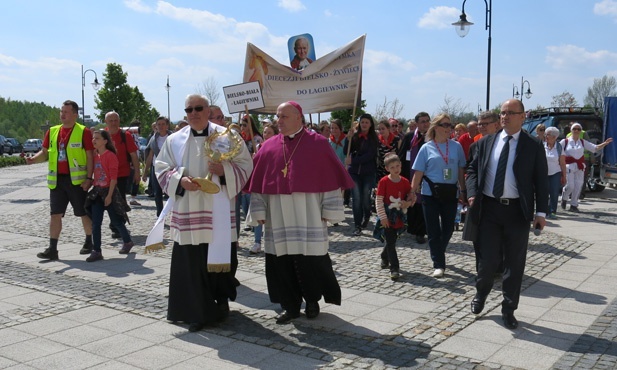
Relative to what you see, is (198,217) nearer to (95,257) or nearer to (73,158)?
(95,257)

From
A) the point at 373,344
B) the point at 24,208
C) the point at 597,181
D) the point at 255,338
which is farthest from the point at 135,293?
the point at 597,181

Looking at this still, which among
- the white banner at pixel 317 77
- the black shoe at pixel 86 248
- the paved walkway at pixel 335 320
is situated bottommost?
the paved walkway at pixel 335 320

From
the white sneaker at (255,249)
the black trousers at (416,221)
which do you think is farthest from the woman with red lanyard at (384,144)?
the white sneaker at (255,249)

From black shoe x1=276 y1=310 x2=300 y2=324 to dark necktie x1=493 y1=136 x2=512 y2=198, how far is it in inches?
79.7

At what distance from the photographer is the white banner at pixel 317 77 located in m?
10.4

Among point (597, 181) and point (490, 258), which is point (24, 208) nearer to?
point (490, 258)

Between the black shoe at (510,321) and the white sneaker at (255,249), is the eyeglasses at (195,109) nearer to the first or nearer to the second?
the black shoe at (510,321)

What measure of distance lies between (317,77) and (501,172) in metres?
5.29

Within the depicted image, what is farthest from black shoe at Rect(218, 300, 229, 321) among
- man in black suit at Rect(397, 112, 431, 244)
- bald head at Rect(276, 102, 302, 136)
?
man in black suit at Rect(397, 112, 431, 244)

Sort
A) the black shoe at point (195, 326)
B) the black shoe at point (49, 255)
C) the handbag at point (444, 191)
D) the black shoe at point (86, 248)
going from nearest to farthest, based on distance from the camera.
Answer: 1. the black shoe at point (195, 326)
2. the handbag at point (444, 191)
3. the black shoe at point (49, 255)
4. the black shoe at point (86, 248)

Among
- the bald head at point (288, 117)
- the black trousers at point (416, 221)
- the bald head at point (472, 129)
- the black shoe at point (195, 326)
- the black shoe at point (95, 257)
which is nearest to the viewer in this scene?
the black shoe at point (195, 326)

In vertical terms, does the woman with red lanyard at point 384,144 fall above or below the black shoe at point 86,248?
above

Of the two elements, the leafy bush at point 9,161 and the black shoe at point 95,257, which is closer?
the black shoe at point 95,257

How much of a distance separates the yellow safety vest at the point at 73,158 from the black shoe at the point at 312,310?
4.32 metres
